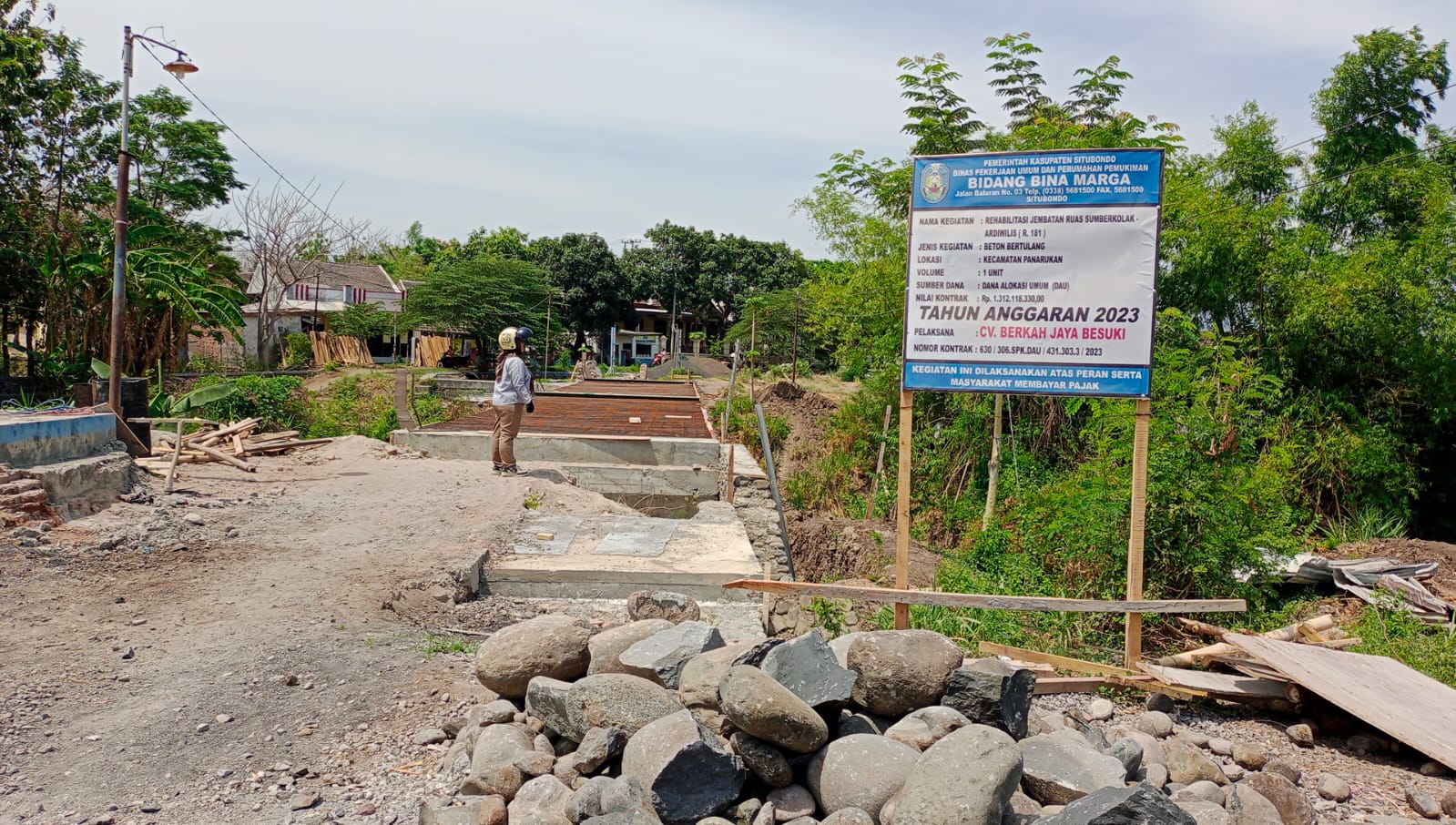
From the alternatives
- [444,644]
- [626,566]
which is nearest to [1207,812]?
[444,644]

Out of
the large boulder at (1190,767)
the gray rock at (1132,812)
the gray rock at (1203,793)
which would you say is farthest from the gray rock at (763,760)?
the large boulder at (1190,767)

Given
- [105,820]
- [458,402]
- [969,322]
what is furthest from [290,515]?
[458,402]

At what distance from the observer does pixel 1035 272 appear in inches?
186

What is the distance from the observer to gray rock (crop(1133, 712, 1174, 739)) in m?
4.24

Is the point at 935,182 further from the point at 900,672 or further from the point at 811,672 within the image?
the point at 811,672

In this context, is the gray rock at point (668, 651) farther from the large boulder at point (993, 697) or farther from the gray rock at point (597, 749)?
the large boulder at point (993, 697)

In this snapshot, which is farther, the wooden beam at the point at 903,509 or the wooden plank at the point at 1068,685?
the wooden beam at the point at 903,509

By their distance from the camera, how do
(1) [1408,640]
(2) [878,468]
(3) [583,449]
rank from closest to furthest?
(1) [1408,640] → (3) [583,449] → (2) [878,468]

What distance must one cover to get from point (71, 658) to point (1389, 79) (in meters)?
17.0

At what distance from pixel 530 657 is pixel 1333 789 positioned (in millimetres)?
3421

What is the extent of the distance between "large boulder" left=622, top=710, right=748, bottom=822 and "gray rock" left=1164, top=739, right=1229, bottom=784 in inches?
71.1

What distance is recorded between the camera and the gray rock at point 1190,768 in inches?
142

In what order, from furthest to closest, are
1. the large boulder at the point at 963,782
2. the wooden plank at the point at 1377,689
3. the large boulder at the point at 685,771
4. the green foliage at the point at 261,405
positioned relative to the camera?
the green foliage at the point at 261,405
the wooden plank at the point at 1377,689
the large boulder at the point at 685,771
the large boulder at the point at 963,782

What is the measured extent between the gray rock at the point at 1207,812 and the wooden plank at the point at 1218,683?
1578mm
